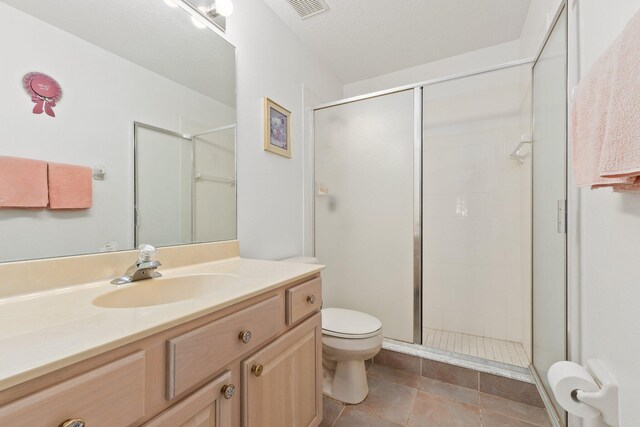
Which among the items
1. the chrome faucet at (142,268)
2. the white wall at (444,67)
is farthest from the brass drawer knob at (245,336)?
the white wall at (444,67)

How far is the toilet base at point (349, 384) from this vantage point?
149cm

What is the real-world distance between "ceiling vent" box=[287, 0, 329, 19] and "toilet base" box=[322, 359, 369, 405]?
2.12m

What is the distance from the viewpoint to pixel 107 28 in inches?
38.0

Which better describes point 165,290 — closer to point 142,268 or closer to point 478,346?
point 142,268

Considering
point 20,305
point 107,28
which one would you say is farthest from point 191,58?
point 20,305

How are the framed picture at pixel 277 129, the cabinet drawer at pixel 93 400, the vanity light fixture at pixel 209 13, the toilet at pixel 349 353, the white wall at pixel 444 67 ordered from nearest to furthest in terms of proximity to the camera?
the cabinet drawer at pixel 93 400
the vanity light fixture at pixel 209 13
the toilet at pixel 349 353
the framed picture at pixel 277 129
the white wall at pixel 444 67

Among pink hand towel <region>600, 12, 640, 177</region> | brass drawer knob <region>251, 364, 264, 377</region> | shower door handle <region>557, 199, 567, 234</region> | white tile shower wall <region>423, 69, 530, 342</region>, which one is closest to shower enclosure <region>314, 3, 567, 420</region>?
white tile shower wall <region>423, 69, 530, 342</region>

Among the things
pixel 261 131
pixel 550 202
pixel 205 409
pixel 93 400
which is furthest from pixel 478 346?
→ pixel 93 400

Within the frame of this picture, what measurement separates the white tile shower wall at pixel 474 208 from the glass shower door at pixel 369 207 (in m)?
0.40

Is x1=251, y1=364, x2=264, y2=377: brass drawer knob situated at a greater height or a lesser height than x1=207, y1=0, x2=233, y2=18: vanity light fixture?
lesser

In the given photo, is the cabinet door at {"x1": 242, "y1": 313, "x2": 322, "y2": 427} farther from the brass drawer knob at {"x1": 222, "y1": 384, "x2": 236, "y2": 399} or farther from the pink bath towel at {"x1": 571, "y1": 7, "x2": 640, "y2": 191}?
the pink bath towel at {"x1": 571, "y1": 7, "x2": 640, "y2": 191}

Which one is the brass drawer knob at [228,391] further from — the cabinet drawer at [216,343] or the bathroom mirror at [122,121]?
the bathroom mirror at [122,121]

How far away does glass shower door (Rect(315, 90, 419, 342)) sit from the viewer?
192 centimetres

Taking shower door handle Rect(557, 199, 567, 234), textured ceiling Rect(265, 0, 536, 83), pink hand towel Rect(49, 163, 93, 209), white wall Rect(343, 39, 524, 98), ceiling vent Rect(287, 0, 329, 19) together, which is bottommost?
shower door handle Rect(557, 199, 567, 234)
